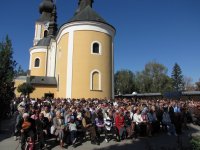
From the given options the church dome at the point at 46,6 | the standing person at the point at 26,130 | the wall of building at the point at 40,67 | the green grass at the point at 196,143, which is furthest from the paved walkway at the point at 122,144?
the church dome at the point at 46,6

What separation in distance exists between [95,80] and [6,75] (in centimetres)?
1323

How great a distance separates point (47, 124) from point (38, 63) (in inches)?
1310

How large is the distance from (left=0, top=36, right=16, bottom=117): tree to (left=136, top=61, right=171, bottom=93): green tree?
45.8 metres

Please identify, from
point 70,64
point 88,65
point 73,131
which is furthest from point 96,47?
point 73,131

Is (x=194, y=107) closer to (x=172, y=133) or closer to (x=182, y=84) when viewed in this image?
(x=172, y=133)

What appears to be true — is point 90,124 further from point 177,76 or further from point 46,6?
point 177,76

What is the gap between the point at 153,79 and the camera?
56.6 meters

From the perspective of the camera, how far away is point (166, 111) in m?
12.9

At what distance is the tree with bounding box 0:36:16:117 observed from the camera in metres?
12.0

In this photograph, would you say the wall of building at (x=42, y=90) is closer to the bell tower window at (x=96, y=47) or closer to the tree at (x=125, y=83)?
the bell tower window at (x=96, y=47)

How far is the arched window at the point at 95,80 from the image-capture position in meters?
24.5

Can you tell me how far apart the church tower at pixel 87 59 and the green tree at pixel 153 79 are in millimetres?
31828

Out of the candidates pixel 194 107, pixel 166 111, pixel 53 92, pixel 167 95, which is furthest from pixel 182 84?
pixel 166 111

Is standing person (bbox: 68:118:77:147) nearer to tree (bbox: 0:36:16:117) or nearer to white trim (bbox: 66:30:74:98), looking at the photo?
tree (bbox: 0:36:16:117)
